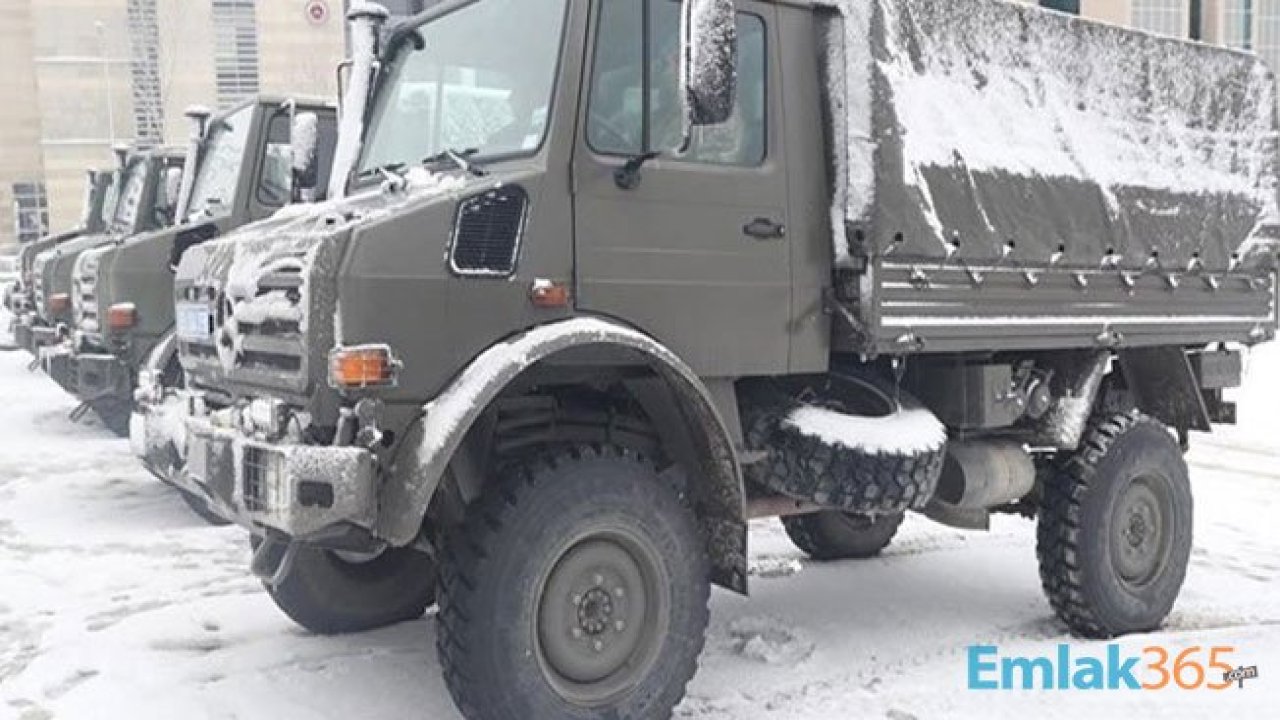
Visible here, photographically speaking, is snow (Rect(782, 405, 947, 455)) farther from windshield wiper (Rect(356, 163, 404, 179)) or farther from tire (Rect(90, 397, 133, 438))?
tire (Rect(90, 397, 133, 438))

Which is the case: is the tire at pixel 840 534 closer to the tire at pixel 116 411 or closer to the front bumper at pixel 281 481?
the front bumper at pixel 281 481

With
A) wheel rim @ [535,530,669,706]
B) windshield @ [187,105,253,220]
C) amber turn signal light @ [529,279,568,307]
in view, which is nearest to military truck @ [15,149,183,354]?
windshield @ [187,105,253,220]

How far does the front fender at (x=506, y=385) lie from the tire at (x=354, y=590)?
57.5 inches

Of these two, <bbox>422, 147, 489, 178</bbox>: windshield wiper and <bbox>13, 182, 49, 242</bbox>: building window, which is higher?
<bbox>422, 147, 489, 178</bbox>: windshield wiper

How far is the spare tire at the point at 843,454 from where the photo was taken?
4.95 meters

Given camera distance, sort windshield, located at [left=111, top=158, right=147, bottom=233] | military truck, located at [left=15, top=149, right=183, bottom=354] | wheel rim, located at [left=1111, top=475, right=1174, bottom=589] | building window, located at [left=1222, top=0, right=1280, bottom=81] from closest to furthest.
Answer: wheel rim, located at [left=1111, top=475, right=1174, bottom=589] < military truck, located at [left=15, top=149, right=183, bottom=354] < windshield, located at [left=111, top=158, right=147, bottom=233] < building window, located at [left=1222, top=0, right=1280, bottom=81]

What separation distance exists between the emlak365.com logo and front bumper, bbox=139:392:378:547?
8.95 feet

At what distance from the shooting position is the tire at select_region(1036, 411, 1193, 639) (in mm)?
5824

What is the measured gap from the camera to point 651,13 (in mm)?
4535

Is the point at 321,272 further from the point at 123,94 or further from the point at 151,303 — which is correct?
the point at 123,94

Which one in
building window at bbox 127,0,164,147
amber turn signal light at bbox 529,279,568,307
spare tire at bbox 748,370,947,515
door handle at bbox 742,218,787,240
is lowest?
spare tire at bbox 748,370,947,515

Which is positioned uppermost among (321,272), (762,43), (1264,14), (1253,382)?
(1264,14)

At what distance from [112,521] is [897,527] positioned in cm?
519

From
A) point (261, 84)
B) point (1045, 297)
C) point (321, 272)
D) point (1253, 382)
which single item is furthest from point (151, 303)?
point (261, 84)
